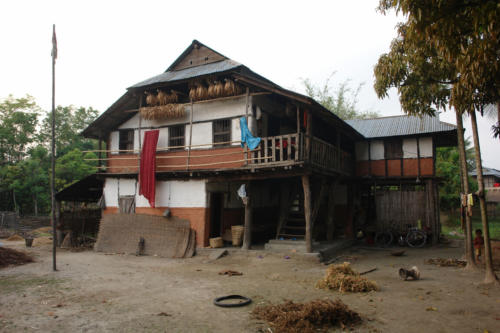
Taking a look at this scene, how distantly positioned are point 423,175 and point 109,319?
15527 mm

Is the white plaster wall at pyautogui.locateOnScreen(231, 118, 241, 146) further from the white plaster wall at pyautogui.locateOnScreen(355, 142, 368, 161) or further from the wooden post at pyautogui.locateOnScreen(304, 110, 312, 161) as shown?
the white plaster wall at pyautogui.locateOnScreen(355, 142, 368, 161)

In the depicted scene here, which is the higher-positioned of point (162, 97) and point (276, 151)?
point (162, 97)

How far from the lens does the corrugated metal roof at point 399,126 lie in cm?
1703

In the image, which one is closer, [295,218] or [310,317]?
[310,317]

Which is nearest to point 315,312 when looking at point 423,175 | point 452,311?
point 452,311

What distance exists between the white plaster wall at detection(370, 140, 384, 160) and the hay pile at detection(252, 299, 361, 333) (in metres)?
13.4

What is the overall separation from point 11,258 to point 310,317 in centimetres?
1142

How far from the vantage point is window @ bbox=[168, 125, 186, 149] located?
50.8 feet

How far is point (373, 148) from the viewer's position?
730 inches

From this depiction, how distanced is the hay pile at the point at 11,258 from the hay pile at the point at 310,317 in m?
10.1

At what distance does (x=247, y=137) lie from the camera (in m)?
12.8

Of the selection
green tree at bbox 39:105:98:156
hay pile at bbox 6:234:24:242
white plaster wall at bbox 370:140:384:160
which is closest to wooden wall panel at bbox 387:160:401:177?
white plaster wall at bbox 370:140:384:160

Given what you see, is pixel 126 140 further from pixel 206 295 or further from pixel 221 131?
pixel 206 295

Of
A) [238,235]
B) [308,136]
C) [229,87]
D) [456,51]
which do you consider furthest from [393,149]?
[456,51]
